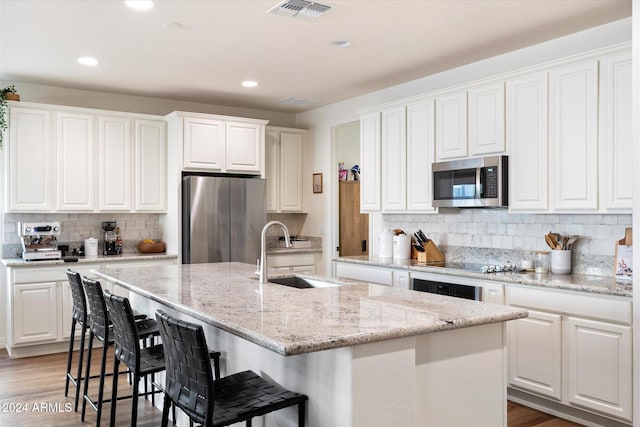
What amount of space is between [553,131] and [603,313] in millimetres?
1308

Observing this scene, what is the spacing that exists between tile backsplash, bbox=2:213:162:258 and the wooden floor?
1.41m

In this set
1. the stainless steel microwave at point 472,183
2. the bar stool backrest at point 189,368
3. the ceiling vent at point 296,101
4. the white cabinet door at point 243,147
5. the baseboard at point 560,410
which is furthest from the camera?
the ceiling vent at point 296,101

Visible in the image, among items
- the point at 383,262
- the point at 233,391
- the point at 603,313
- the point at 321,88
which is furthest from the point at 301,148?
the point at 233,391

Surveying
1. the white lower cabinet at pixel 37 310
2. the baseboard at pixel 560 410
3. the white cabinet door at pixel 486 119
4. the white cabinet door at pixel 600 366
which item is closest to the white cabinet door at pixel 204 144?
the white lower cabinet at pixel 37 310

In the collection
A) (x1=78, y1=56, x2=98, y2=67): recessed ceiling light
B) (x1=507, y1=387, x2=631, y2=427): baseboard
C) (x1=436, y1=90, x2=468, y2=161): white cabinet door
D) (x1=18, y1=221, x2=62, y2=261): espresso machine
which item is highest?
(x1=78, y1=56, x2=98, y2=67): recessed ceiling light

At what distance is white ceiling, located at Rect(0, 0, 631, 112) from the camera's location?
345 cm

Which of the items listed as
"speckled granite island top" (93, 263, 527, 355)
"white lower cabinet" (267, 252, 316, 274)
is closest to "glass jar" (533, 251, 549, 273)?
"speckled granite island top" (93, 263, 527, 355)

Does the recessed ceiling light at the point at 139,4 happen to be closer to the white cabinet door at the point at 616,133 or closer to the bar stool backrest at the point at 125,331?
the bar stool backrest at the point at 125,331

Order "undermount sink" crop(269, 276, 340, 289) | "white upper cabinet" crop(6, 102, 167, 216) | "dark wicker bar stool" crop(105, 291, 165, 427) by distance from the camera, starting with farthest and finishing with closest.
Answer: "white upper cabinet" crop(6, 102, 167, 216)
"undermount sink" crop(269, 276, 340, 289)
"dark wicker bar stool" crop(105, 291, 165, 427)

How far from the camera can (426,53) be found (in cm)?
441

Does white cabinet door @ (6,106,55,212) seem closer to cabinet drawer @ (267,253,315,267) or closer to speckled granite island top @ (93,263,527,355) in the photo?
cabinet drawer @ (267,253,315,267)

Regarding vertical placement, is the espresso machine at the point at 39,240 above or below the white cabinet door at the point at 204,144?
below

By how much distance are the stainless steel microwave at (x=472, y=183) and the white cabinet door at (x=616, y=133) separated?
758 millimetres

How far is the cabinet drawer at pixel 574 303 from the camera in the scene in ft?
10.2
